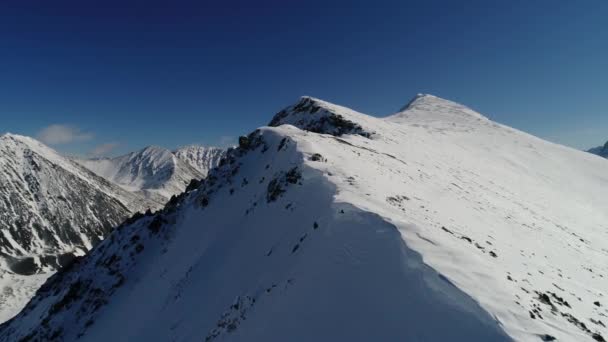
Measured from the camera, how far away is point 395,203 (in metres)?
19.2

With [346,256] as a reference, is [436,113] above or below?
above

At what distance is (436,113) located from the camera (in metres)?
101

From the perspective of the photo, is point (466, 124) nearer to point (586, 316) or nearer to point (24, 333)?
point (586, 316)

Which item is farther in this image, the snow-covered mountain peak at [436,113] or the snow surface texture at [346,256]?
the snow-covered mountain peak at [436,113]

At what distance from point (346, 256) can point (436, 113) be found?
9837 cm

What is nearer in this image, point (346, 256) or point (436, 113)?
point (346, 256)

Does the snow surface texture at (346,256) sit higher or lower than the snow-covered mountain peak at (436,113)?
lower

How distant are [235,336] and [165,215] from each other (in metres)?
31.2

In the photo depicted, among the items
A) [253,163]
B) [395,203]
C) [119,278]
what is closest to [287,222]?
[395,203]

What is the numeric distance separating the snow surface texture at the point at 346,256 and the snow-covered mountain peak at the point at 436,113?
131 ft

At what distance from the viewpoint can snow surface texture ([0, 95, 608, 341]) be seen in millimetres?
10953

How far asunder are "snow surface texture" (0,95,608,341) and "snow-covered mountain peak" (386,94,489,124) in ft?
131

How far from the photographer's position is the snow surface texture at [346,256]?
10953mm

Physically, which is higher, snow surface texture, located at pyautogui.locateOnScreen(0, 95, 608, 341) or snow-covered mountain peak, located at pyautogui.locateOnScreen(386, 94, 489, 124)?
snow-covered mountain peak, located at pyautogui.locateOnScreen(386, 94, 489, 124)
